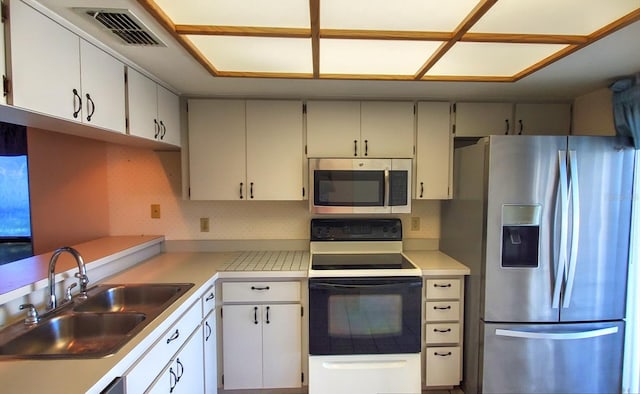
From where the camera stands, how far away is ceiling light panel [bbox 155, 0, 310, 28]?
1.09m

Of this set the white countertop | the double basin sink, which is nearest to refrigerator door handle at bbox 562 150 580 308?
the white countertop

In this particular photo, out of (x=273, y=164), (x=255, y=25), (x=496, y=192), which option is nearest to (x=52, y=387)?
(x=255, y=25)

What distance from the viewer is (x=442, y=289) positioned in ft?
6.76

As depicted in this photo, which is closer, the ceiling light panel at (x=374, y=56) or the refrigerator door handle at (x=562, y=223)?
the ceiling light panel at (x=374, y=56)

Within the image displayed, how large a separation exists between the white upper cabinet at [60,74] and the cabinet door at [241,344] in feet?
4.39

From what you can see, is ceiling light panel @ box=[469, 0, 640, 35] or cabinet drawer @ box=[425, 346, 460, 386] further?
cabinet drawer @ box=[425, 346, 460, 386]

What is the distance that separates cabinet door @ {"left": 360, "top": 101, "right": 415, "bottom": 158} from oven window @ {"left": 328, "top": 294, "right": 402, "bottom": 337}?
1046mm

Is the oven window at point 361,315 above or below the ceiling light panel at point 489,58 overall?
below

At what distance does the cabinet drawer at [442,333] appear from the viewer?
6.75 feet

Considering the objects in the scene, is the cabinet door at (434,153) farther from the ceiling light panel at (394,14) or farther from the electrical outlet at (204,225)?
the electrical outlet at (204,225)

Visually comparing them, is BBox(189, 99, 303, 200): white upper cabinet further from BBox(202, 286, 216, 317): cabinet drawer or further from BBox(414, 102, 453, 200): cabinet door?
BBox(414, 102, 453, 200): cabinet door

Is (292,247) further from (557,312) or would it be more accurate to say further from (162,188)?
(557,312)

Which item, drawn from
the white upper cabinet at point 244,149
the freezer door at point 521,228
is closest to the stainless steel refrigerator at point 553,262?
the freezer door at point 521,228

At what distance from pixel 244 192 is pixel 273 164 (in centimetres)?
31
